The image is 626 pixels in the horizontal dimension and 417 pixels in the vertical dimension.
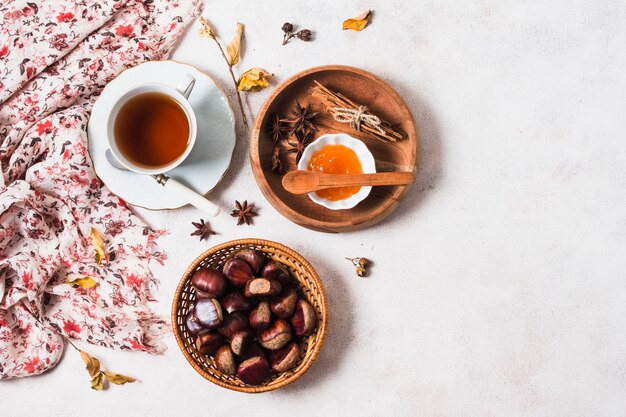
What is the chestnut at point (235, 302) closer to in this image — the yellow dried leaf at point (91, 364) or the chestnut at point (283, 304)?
the chestnut at point (283, 304)

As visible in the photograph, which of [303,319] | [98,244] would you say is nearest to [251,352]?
[303,319]

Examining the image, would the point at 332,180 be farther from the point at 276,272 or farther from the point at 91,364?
the point at 91,364

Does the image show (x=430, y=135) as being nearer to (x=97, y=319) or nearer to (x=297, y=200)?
(x=297, y=200)

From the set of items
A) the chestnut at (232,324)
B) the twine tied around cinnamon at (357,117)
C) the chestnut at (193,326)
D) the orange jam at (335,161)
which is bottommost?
the chestnut at (193,326)

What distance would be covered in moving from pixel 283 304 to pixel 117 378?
1.71ft

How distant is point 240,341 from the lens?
1.36 metres

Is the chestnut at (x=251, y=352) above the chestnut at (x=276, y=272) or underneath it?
underneath

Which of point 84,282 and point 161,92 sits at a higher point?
point 161,92

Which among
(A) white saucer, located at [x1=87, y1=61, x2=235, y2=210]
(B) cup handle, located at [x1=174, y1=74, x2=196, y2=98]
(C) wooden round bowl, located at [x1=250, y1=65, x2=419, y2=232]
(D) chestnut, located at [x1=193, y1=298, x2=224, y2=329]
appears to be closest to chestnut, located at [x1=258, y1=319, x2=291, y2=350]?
(D) chestnut, located at [x1=193, y1=298, x2=224, y2=329]

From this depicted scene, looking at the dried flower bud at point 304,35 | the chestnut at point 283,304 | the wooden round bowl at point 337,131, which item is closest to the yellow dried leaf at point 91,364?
the chestnut at point 283,304

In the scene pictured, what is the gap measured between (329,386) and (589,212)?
2.80 feet

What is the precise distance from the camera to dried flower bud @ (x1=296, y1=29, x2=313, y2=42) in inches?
59.2

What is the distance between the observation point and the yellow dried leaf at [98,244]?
149 centimetres

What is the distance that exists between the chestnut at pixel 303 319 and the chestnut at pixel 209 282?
0.63 ft
